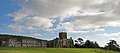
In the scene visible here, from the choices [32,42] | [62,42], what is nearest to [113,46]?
[62,42]

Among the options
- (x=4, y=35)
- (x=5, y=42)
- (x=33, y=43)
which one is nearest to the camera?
(x=5, y=42)

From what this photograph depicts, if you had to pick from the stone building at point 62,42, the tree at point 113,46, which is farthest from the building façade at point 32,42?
the tree at point 113,46

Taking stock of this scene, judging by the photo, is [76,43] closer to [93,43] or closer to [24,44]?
[93,43]

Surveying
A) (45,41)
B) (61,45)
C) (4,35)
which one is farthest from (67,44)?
(4,35)

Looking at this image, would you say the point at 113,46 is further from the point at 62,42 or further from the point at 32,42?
the point at 32,42

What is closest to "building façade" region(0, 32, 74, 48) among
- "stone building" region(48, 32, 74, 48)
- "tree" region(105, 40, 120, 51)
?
"stone building" region(48, 32, 74, 48)

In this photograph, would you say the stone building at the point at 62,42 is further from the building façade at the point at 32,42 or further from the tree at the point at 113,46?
the tree at the point at 113,46

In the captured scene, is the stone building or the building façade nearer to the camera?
the building façade

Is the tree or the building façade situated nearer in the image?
the building façade

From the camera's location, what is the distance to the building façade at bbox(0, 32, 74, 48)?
127062 mm

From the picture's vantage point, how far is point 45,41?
163625 millimetres

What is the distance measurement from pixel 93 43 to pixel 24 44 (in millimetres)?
53341

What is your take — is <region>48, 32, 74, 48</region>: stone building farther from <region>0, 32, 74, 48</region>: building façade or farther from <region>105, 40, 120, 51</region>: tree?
<region>105, 40, 120, 51</region>: tree

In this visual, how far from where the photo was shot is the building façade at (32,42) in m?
127
